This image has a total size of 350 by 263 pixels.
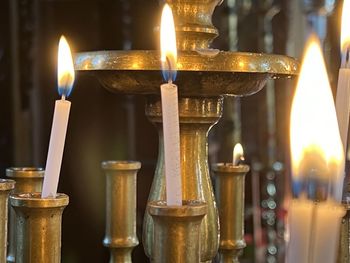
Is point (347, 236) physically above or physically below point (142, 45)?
below

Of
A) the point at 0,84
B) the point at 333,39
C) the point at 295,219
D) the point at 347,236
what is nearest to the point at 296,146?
the point at 295,219

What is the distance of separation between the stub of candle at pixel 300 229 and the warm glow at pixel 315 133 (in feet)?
0.07

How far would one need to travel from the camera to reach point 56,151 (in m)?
0.57

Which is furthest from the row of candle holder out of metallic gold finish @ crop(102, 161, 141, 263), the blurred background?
the blurred background

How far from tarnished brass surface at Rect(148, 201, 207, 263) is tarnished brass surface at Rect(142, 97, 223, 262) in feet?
0.79

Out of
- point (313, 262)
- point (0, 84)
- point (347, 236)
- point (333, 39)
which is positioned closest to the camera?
point (313, 262)

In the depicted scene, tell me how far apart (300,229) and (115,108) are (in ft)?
6.51

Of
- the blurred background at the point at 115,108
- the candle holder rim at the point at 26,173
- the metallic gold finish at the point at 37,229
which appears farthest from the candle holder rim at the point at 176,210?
the blurred background at the point at 115,108

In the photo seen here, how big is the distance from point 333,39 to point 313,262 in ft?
7.07

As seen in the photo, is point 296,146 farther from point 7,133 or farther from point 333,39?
point 333,39

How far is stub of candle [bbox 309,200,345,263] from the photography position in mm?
365

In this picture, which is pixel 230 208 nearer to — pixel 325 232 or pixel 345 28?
pixel 345 28

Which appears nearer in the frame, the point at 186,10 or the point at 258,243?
the point at 186,10

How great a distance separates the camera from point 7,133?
2.15 m
